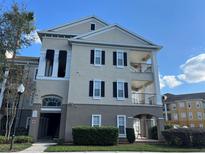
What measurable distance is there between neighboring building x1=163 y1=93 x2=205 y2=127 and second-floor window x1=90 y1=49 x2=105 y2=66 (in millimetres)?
42001

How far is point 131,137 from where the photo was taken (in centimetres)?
1764

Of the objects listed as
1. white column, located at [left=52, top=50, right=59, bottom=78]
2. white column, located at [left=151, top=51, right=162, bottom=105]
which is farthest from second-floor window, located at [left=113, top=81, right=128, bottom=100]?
white column, located at [left=52, top=50, right=59, bottom=78]

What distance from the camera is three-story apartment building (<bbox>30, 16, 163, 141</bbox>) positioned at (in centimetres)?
1886

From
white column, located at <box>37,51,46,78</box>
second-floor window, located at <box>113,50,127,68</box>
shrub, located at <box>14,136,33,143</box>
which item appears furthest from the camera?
second-floor window, located at <box>113,50,127,68</box>

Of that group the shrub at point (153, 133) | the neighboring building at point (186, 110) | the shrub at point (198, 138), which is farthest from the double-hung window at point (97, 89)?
the neighboring building at point (186, 110)

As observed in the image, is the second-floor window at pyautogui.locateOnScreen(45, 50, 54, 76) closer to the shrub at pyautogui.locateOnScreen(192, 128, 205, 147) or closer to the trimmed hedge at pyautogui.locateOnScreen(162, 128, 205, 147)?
the trimmed hedge at pyautogui.locateOnScreen(162, 128, 205, 147)

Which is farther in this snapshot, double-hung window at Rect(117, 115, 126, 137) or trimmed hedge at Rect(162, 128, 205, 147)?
double-hung window at Rect(117, 115, 126, 137)

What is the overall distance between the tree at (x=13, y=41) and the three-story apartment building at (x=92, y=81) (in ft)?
7.14

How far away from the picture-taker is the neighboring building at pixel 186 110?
56375mm

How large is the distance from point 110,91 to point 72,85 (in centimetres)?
414

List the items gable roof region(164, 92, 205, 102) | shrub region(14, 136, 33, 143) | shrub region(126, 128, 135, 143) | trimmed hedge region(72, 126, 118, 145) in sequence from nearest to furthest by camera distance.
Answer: trimmed hedge region(72, 126, 118, 145) < shrub region(14, 136, 33, 143) < shrub region(126, 128, 135, 143) < gable roof region(164, 92, 205, 102)

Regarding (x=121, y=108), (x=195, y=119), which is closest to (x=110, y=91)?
(x=121, y=108)

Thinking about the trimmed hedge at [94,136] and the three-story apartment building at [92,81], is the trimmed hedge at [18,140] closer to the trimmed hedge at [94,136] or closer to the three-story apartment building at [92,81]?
the three-story apartment building at [92,81]

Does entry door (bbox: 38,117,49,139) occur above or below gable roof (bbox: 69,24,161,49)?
below
